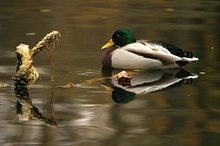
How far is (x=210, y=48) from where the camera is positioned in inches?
523

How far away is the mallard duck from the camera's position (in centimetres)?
1162

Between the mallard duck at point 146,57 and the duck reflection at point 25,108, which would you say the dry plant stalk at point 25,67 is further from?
the mallard duck at point 146,57

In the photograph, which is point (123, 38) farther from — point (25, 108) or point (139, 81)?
point (25, 108)

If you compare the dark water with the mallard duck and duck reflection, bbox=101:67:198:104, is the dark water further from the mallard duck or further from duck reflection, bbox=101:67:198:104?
the mallard duck

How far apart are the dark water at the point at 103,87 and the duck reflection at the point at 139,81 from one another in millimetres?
15

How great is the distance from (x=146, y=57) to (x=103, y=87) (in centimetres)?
137

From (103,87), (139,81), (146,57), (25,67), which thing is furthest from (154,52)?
(25,67)

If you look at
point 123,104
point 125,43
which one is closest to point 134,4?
point 125,43

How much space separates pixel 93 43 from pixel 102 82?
2824 mm

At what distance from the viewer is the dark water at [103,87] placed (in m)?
8.05

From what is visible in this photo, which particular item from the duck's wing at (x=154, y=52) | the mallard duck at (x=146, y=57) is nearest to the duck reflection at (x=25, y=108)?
the mallard duck at (x=146, y=57)

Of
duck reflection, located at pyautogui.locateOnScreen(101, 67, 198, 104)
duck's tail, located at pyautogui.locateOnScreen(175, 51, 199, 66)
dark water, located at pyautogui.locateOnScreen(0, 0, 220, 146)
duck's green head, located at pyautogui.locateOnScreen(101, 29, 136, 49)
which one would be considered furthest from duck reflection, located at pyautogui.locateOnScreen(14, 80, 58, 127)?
duck's tail, located at pyautogui.locateOnScreen(175, 51, 199, 66)

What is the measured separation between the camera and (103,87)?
10.4 m

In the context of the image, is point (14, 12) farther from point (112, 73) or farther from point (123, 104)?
point (123, 104)
